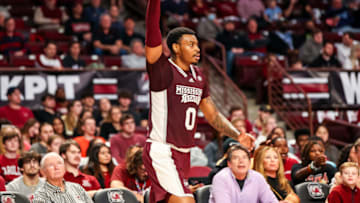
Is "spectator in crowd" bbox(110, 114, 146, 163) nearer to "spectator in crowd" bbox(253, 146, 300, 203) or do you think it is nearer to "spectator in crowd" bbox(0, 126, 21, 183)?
"spectator in crowd" bbox(0, 126, 21, 183)

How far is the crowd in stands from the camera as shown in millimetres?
6676

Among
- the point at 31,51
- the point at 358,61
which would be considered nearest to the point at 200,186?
the point at 31,51

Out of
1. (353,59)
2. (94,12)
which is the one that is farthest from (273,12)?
(94,12)

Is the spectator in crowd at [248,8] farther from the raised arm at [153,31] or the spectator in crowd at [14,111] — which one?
the raised arm at [153,31]

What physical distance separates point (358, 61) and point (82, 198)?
338 inches

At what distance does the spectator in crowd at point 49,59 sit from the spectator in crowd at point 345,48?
5.72 metres

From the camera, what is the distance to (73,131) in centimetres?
999

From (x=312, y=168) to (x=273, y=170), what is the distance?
0.61 m

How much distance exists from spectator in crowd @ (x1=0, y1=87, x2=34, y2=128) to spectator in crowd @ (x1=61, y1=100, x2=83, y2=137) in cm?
62

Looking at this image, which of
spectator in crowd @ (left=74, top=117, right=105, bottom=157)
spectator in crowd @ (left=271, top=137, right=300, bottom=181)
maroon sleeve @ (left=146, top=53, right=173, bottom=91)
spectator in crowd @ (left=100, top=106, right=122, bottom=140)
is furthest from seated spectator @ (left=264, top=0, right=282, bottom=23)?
maroon sleeve @ (left=146, top=53, right=173, bottom=91)

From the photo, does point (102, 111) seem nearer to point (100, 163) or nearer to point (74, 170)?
point (100, 163)

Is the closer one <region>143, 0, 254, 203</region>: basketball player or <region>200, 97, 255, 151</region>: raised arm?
<region>143, 0, 254, 203</region>: basketball player

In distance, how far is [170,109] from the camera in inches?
178

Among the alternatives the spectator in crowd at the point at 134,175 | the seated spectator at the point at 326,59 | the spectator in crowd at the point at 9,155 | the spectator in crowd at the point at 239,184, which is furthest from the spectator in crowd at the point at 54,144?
the seated spectator at the point at 326,59
